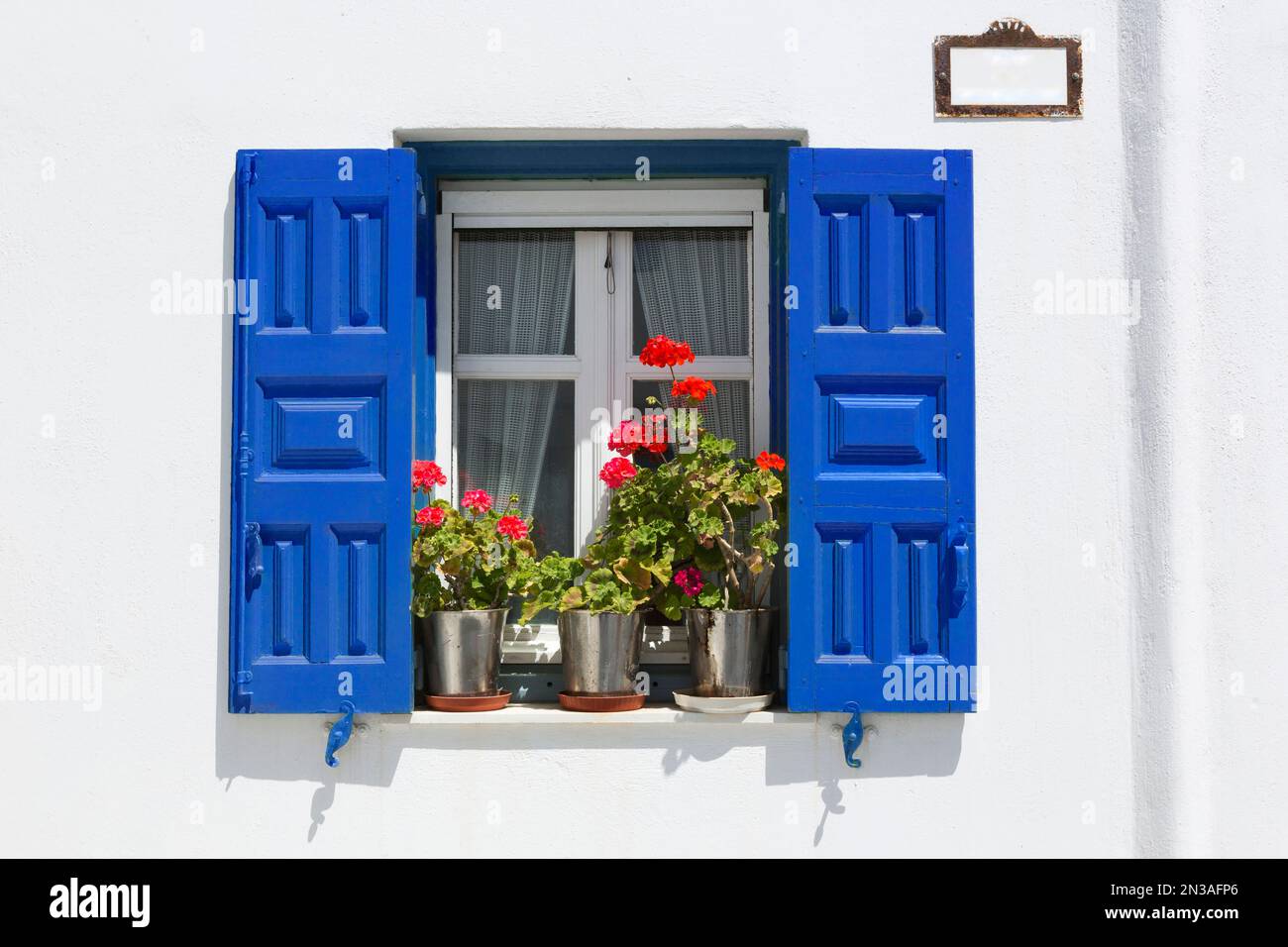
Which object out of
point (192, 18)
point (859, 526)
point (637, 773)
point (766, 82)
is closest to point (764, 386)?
point (859, 526)

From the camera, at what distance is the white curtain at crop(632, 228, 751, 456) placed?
4.08 metres

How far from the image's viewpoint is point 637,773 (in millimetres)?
3643

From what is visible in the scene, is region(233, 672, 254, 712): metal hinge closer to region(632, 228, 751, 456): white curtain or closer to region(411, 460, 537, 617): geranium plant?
region(411, 460, 537, 617): geranium plant

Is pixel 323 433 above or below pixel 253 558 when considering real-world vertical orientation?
above

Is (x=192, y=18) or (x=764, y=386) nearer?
(x=192, y=18)

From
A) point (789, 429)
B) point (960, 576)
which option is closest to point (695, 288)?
point (789, 429)

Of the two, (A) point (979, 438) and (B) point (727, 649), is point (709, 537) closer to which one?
(B) point (727, 649)

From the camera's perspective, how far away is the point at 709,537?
3.62m

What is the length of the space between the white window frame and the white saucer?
1.92 feet

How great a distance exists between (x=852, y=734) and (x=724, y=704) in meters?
0.38

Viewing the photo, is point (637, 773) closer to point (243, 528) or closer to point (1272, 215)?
point (243, 528)

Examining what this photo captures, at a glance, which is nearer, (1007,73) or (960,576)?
(960,576)

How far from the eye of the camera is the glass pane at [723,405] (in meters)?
4.05
